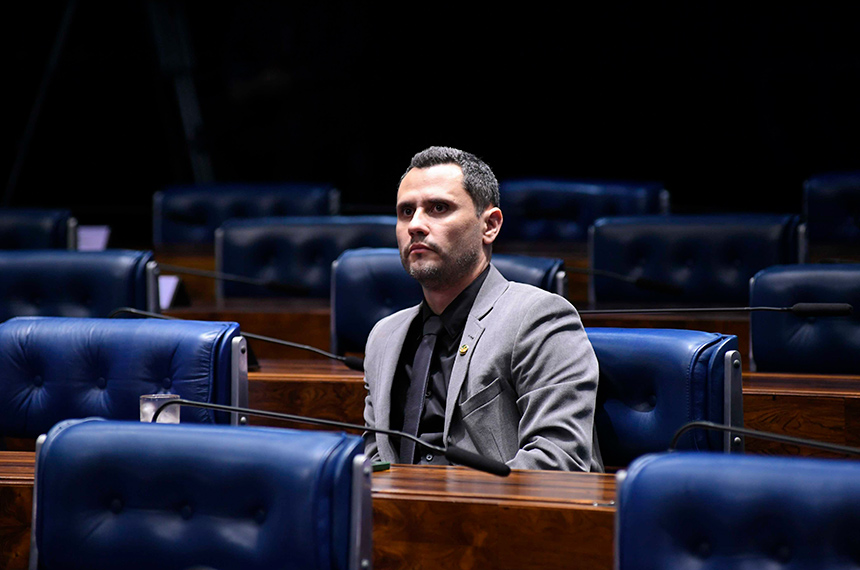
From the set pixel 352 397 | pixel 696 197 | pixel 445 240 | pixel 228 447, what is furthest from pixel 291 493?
pixel 696 197

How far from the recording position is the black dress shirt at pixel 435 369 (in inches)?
59.0

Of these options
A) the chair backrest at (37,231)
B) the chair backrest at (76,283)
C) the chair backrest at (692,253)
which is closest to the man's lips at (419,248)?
the chair backrest at (76,283)

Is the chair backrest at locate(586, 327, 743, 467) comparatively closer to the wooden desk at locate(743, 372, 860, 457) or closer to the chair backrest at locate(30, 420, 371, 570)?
the wooden desk at locate(743, 372, 860, 457)

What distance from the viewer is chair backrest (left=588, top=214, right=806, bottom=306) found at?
267 cm

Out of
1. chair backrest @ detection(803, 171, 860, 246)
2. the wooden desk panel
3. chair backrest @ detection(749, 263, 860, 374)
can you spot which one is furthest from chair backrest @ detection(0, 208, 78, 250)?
chair backrest @ detection(803, 171, 860, 246)

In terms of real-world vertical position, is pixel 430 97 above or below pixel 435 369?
above

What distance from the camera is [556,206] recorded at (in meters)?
3.63

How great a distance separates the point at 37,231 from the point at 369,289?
1.36m

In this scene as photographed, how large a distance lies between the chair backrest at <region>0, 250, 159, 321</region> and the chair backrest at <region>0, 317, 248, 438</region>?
0.60m

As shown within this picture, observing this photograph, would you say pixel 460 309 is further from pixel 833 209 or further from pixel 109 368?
pixel 833 209

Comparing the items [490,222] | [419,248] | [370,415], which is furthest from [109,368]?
[490,222]

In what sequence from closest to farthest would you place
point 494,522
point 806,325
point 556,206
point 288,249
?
point 494,522 < point 806,325 < point 288,249 < point 556,206

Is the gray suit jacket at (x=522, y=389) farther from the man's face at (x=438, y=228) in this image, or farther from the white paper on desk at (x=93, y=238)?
the white paper on desk at (x=93, y=238)

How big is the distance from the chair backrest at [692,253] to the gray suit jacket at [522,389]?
1.28 m
